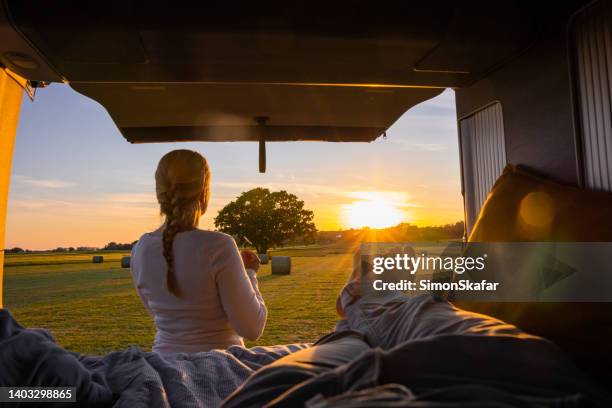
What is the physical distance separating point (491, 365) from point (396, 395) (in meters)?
0.15

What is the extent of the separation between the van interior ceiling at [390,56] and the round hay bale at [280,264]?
9322 mm

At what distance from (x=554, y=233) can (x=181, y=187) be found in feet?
3.83

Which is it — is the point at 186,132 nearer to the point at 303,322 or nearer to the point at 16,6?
the point at 16,6

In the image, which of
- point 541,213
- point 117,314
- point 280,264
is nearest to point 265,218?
point 280,264

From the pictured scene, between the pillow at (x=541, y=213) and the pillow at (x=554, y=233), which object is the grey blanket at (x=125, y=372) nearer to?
the pillow at (x=554, y=233)

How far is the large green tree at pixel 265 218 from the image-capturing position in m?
24.7

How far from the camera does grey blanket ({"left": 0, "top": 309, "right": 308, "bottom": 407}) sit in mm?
741

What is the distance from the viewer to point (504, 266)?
119cm

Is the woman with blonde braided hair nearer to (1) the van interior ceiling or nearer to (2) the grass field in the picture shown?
(1) the van interior ceiling

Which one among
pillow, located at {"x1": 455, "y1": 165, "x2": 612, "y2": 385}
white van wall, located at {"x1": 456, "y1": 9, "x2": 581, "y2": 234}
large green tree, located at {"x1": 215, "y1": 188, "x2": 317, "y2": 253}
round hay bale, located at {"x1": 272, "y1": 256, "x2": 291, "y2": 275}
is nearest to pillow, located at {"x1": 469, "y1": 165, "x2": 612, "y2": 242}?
pillow, located at {"x1": 455, "y1": 165, "x2": 612, "y2": 385}

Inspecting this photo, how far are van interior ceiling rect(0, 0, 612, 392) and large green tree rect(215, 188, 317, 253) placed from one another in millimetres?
22193

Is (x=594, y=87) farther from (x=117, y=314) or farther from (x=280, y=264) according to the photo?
(x=280, y=264)

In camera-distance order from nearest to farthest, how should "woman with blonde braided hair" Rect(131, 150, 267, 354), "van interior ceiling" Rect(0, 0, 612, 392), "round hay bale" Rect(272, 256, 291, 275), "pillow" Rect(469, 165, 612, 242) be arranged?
"pillow" Rect(469, 165, 612, 242), "woman with blonde braided hair" Rect(131, 150, 267, 354), "van interior ceiling" Rect(0, 0, 612, 392), "round hay bale" Rect(272, 256, 291, 275)

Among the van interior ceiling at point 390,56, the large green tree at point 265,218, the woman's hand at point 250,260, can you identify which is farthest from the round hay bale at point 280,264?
the large green tree at point 265,218
